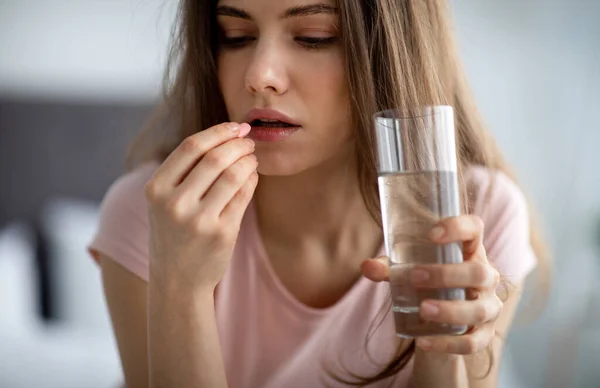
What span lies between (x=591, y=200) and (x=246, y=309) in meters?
1.45

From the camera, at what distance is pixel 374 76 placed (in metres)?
1.18

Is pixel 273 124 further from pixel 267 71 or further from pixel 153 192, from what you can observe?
pixel 153 192

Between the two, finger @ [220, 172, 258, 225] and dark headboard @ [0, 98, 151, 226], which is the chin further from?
dark headboard @ [0, 98, 151, 226]

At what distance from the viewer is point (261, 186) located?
1.44 meters

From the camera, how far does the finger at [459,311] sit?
0.87 m

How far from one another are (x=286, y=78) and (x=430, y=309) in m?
0.47

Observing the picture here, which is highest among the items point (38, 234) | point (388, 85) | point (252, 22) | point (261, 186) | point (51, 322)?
point (252, 22)

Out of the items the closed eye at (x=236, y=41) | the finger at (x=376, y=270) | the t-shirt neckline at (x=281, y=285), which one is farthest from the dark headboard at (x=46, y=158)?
the finger at (x=376, y=270)

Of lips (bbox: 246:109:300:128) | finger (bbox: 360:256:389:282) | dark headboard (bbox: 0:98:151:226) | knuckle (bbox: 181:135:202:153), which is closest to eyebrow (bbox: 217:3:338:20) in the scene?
lips (bbox: 246:109:300:128)

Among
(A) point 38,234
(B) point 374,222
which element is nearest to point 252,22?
(B) point 374,222

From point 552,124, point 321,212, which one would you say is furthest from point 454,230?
point 552,124

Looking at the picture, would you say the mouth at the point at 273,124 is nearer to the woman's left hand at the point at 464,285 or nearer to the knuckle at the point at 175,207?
the knuckle at the point at 175,207

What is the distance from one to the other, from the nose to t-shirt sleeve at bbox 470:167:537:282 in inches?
20.8

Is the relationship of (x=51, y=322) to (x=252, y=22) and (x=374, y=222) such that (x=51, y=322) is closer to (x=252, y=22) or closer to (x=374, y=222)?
(x=374, y=222)
